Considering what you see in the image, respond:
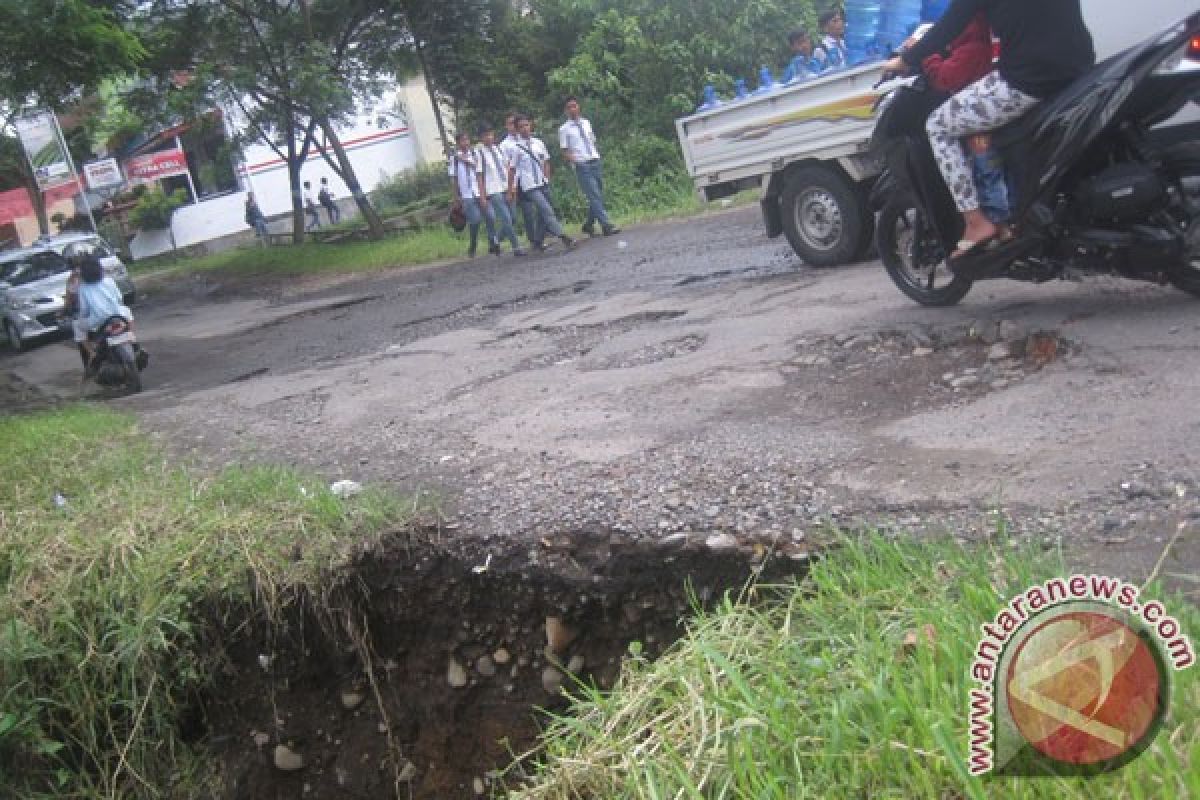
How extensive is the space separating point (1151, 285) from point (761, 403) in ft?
6.73

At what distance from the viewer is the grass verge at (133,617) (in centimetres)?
366

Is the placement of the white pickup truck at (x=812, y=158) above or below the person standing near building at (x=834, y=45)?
below

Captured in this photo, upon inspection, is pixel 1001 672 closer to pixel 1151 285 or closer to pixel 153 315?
pixel 1151 285

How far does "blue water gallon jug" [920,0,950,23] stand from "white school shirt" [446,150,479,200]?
25.8 feet

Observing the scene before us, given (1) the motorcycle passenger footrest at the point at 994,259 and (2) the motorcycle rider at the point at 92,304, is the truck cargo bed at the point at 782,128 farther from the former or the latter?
(2) the motorcycle rider at the point at 92,304

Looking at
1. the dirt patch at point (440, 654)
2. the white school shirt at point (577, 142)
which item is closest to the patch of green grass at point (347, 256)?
the white school shirt at point (577, 142)

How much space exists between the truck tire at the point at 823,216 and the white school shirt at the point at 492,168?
676cm

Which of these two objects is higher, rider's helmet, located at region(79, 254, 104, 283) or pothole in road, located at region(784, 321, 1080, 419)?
rider's helmet, located at region(79, 254, 104, 283)

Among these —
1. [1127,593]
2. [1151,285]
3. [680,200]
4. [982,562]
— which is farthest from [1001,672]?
[680,200]

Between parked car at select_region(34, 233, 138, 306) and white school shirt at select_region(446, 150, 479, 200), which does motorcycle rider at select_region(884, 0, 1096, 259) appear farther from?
parked car at select_region(34, 233, 138, 306)

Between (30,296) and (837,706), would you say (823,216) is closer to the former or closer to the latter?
(837,706)

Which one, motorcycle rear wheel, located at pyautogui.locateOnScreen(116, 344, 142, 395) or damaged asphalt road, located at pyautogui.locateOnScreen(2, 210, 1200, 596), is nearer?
damaged asphalt road, located at pyautogui.locateOnScreen(2, 210, 1200, 596)

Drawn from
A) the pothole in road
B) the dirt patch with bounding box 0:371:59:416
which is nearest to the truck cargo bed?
the pothole in road

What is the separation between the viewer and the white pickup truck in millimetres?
7090
